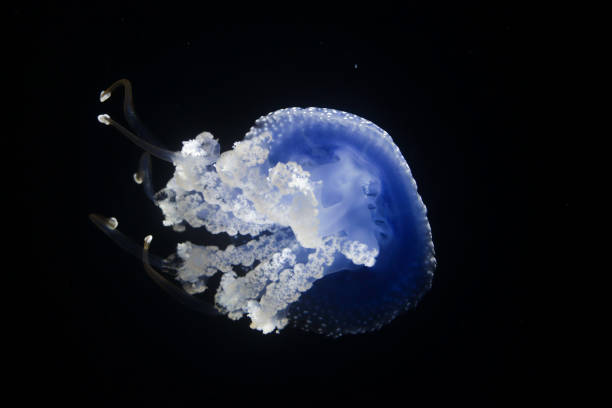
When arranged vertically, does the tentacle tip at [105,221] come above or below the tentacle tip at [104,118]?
below

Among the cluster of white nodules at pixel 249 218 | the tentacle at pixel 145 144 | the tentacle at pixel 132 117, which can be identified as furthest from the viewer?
the tentacle at pixel 132 117

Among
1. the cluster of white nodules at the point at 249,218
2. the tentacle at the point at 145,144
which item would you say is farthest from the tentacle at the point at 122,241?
the tentacle at the point at 145,144

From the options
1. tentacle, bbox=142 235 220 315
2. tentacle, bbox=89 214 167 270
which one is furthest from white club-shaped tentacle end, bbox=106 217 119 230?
tentacle, bbox=142 235 220 315

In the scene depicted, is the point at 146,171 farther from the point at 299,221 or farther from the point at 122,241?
the point at 299,221

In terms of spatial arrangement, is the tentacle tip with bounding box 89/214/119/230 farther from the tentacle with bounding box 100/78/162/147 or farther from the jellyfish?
the tentacle with bounding box 100/78/162/147

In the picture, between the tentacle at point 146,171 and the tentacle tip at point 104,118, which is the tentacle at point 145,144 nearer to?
the tentacle tip at point 104,118

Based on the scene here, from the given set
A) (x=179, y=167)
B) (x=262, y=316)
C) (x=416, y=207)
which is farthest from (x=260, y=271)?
(x=416, y=207)
